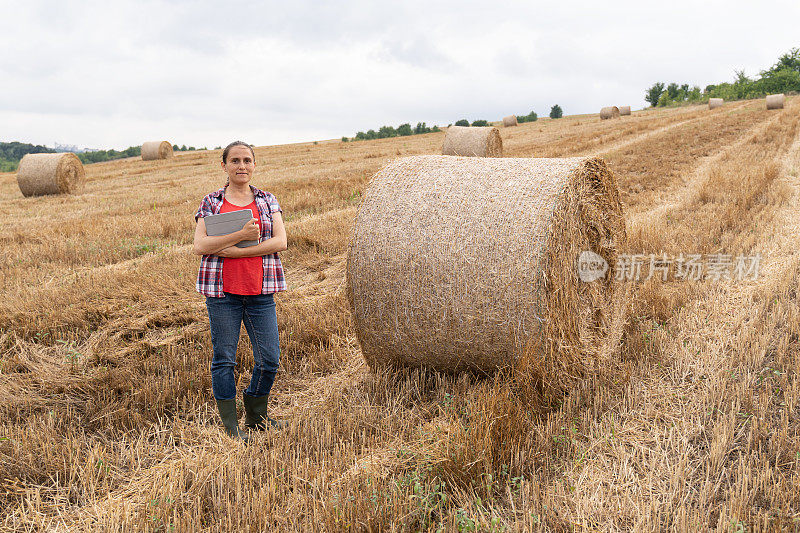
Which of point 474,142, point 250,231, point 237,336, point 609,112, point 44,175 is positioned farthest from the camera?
point 609,112

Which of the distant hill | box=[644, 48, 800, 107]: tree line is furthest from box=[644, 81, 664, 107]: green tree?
the distant hill

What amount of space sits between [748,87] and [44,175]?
207 feet

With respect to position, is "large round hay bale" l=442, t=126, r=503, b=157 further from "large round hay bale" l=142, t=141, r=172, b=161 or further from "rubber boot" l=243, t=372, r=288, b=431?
"large round hay bale" l=142, t=141, r=172, b=161

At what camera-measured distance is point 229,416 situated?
12.3 feet

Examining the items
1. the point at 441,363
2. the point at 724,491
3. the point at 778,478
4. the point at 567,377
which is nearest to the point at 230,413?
the point at 441,363

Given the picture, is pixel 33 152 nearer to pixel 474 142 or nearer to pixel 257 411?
pixel 474 142

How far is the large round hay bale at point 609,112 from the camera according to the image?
131 ft

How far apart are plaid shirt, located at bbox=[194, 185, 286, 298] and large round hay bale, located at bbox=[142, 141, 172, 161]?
28900mm

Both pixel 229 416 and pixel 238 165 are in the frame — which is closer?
pixel 238 165

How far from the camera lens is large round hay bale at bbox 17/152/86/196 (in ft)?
55.9

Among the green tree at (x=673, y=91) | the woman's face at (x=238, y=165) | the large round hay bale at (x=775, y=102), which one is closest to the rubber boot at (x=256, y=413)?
the woman's face at (x=238, y=165)

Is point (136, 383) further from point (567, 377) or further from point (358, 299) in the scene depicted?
point (567, 377)

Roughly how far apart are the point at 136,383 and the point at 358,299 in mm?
1885

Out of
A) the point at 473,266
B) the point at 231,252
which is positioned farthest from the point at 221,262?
the point at 473,266
